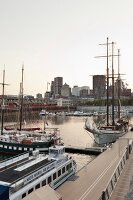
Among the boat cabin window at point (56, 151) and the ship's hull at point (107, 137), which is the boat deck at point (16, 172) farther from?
the ship's hull at point (107, 137)

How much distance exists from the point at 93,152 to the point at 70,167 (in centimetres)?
1947

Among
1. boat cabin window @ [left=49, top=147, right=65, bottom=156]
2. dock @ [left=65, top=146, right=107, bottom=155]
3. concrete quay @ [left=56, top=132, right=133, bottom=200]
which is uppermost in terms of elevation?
boat cabin window @ [left=49, top=147, right=65, bottom=156]

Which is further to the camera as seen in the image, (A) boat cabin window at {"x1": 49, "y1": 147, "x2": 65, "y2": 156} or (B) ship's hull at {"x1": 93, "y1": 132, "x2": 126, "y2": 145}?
(B) ship's hull at {"x1": 93, "y1": 132, "x2": 126, "y2": 145}

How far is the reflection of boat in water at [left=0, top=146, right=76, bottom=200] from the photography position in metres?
21.1

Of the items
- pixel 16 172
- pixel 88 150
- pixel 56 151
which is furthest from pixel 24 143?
pixel 16 172

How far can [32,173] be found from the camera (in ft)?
77.4

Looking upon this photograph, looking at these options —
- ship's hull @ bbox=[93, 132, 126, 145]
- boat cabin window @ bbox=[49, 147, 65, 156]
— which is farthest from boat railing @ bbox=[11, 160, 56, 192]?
ship's hull @ bbox=[93, 132, 126, 145]

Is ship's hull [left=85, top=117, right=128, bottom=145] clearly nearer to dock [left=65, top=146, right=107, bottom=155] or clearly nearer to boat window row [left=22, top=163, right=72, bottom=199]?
dock [left=65, top=146, right=107, bottom=155]

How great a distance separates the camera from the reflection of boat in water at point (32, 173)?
832 inches

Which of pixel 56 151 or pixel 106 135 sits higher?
pixel 56 151

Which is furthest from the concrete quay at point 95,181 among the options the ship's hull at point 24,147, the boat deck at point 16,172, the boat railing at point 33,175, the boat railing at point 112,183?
the ship's hull at point 24,147

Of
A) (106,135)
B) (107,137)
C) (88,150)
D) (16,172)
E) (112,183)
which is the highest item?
(16,172)

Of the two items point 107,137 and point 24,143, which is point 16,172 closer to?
point 24,143

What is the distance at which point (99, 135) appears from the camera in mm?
60344
